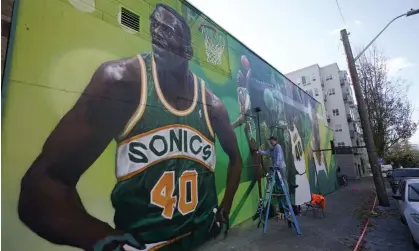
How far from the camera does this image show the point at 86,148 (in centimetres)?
364

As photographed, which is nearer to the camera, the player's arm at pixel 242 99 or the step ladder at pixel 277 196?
the step ladder at pixel 277 196

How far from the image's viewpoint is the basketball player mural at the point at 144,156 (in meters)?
3.25

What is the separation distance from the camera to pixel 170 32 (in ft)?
18.2

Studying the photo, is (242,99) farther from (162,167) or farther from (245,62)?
(162,167)

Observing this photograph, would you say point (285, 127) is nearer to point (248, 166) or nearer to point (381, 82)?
point (248, 166)

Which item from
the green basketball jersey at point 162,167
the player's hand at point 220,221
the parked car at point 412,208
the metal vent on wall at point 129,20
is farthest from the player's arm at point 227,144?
the parked car at point 412,208

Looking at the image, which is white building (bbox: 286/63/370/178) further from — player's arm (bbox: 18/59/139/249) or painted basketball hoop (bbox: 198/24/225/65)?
player's arm (bbox: 18/59/139/249)

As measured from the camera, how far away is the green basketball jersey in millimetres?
4141

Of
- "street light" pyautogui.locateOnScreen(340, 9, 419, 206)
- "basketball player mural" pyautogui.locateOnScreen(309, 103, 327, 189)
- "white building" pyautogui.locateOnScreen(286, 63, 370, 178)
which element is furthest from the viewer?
"white building" pyautogui.locateOnScreen(286, 63, 370, 178)

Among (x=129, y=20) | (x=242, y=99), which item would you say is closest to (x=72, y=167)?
(x=129, y=20)

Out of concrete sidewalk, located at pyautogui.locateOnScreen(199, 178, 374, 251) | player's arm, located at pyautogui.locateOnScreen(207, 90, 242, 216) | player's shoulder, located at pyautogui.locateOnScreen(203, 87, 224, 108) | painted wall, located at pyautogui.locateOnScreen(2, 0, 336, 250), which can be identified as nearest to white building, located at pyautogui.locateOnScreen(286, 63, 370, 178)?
concrete sidewalk, located at pyautogui.locateOnScreen(199, 178, 374, 251)

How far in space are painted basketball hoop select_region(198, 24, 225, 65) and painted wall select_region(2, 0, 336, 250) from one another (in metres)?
0.05

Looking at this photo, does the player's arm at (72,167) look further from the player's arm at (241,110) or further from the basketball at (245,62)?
the basketball at (245,62)

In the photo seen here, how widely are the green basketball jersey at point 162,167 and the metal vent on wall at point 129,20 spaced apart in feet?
2.00
